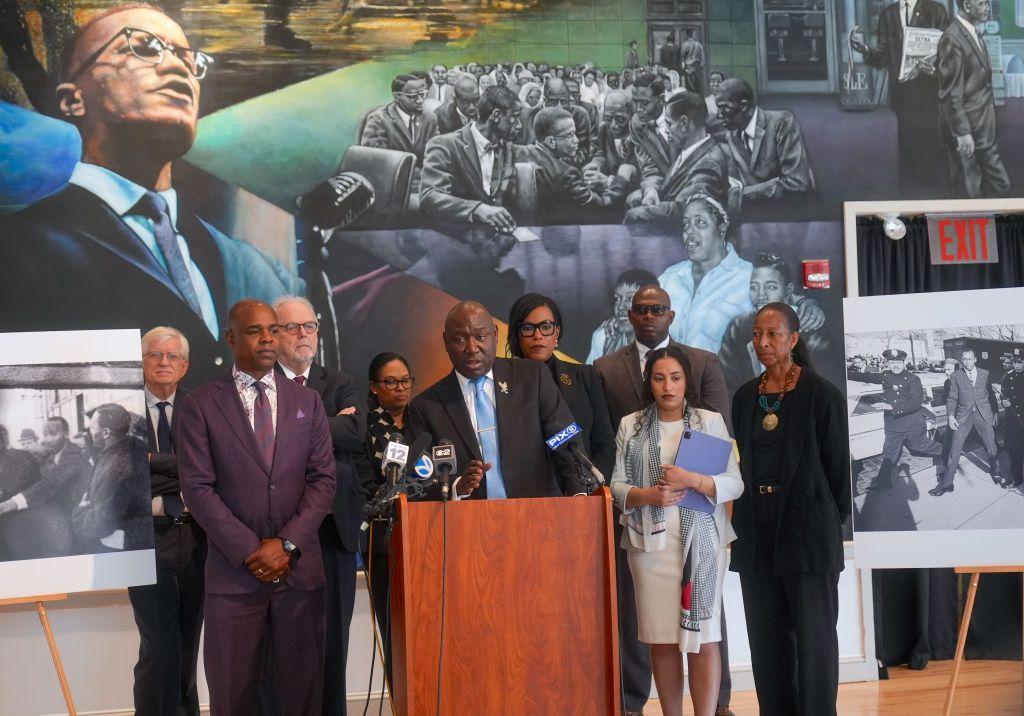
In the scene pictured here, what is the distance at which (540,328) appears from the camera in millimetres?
4875

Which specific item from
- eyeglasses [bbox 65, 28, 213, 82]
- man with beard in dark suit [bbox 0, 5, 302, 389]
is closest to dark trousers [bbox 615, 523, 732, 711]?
man with beard in dark suit [bbox 0, 5, 302, 389]

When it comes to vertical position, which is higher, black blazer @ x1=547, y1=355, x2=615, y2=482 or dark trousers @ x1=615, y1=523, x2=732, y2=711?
black blazer @ x1=547, y1=355, x2=615, y2=482

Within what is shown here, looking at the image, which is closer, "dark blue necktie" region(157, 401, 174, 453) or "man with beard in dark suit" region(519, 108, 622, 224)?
"dark blue necktie" region(157, 401, 174, 453)

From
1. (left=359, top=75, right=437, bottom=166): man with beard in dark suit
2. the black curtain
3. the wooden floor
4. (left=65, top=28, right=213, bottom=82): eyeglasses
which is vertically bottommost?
the wooden floor

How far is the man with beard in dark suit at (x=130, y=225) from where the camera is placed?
20.0 feet

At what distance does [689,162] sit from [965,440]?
2.77 meters

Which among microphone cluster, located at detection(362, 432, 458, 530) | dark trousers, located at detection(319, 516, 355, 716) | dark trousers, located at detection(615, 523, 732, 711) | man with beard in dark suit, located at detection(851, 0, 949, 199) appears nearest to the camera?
microphone cluster, located at detection(362, 432, 458, 530)

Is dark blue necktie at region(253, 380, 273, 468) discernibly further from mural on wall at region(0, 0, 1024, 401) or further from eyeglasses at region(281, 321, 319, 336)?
mural on wall at region(0, 0, 1024, 401)

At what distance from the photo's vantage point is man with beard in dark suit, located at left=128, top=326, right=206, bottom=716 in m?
4.78

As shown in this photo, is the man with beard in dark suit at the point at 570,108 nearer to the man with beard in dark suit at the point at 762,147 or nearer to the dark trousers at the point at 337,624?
the man with beard in dark suit at the point at 762,147

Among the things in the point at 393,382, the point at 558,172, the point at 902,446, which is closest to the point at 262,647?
the point at 393,382

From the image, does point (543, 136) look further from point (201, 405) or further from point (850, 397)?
point (201, 405)

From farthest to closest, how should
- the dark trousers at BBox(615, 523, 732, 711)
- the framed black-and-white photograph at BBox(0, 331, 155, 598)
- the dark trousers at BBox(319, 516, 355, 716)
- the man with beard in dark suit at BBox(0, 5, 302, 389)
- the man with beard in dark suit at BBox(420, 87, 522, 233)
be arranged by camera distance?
the man with beard in dark suit at BBox(420, 87, 522, 233) → the man with beard in dark suit at BBox(0, 5, 302, 389) → the dark trousers at BBox(615, 523, 732, 711) → the dark trousers at BBox(319, 516, 355, 716) → the framed black-and-white photograph at BBox(0, 331, 155, 598)

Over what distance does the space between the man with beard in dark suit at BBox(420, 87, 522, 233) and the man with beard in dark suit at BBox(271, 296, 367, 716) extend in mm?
1752
